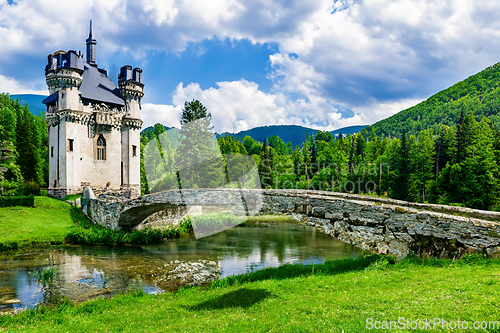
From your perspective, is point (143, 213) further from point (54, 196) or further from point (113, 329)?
point (113, 329)

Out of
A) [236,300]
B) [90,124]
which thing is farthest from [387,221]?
[90,124]

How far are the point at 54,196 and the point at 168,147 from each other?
3009 centimetres

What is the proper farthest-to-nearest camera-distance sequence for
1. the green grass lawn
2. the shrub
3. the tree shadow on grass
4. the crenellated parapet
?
the shrub
the crenellated parapet
the green grass lawn
the tree shadow on grass

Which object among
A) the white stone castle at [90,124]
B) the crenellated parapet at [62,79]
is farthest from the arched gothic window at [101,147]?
the crenellated parapet at [62,79]

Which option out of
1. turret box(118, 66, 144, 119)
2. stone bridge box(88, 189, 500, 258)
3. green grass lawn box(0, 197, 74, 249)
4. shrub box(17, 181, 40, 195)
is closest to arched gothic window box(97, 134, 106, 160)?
turret box(118, 66, 144, 119)

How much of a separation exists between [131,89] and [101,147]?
852cm

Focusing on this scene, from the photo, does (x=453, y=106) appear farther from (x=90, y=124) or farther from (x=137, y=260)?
(x=137, y=260)

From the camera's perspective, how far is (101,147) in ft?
125

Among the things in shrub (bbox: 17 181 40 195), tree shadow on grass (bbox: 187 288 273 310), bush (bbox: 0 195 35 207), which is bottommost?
tree shadow on grass (bbox: 187 288 273 310)

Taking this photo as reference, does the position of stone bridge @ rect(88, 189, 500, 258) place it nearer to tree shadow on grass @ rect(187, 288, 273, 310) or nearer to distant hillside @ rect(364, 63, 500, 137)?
tree shadow on grass @ rect(187, 288, 273, 310)

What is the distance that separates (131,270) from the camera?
57.3 feet

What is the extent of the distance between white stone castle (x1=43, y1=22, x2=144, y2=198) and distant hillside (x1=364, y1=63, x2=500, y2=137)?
140 meters

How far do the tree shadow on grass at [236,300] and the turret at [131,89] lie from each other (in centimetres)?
3466

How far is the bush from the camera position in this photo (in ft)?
87.3
